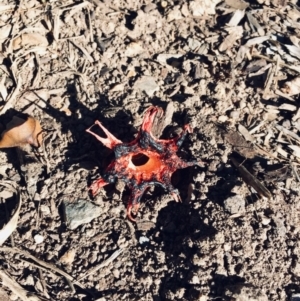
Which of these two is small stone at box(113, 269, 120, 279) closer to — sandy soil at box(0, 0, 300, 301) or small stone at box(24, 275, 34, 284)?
sandy soil at box(0, 0, 300, 301)

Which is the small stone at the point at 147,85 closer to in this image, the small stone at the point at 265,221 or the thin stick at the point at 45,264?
the small stone at the point at 265,221

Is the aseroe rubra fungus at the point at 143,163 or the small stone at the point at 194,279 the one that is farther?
the aseroe rubra fungus at the point at 143,163

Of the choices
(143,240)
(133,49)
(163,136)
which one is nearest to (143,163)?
(163,136)

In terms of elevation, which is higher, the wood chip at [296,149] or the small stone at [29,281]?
the wood chip at [296,149]

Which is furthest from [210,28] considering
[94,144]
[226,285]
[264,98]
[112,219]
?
[226,285]

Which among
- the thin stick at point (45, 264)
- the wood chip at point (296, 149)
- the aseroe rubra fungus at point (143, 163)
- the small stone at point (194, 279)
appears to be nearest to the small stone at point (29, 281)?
the thin stick at point (45, 264)

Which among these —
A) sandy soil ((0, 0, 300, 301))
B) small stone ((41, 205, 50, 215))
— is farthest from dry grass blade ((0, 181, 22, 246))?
small stone ((41, 205, 50, 215))
